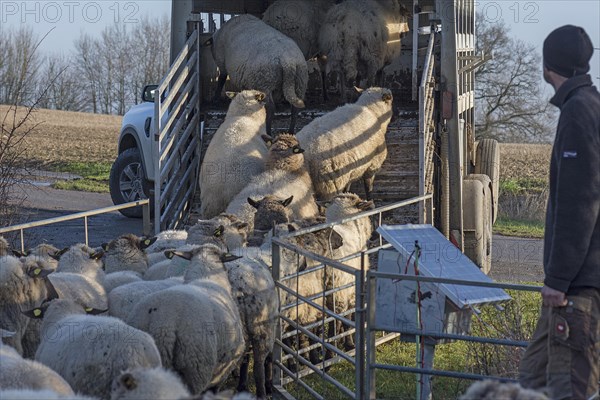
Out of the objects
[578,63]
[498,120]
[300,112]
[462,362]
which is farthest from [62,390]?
[498,120]

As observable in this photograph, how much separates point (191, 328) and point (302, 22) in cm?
879

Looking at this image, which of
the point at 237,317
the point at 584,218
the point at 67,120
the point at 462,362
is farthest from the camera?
the point at 67,120

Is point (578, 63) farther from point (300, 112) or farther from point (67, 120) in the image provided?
point (67, 120)

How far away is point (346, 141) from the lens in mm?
12922

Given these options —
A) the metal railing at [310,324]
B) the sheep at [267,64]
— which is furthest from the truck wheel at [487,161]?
the metal railing at [310,324]

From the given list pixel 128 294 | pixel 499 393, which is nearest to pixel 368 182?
pixel 128 294

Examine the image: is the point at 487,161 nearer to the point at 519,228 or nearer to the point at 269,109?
the point at 269,109

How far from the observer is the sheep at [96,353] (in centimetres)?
623

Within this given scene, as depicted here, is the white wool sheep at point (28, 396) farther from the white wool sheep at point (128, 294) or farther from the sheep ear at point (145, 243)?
the sheep ear at point (145, 243)

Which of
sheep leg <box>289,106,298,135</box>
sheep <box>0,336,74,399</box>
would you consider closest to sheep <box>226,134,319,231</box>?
sheep leg <box>289,106,298,135</box>

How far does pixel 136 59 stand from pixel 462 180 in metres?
52.4

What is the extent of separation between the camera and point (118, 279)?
885 cm

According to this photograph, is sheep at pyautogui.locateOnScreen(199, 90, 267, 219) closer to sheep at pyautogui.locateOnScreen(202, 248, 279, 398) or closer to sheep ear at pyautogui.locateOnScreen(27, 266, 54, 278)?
sheep at pyautogui.locateOnScreen(202, 248, 279, 398)

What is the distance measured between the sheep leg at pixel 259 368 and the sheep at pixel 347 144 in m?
4.43
